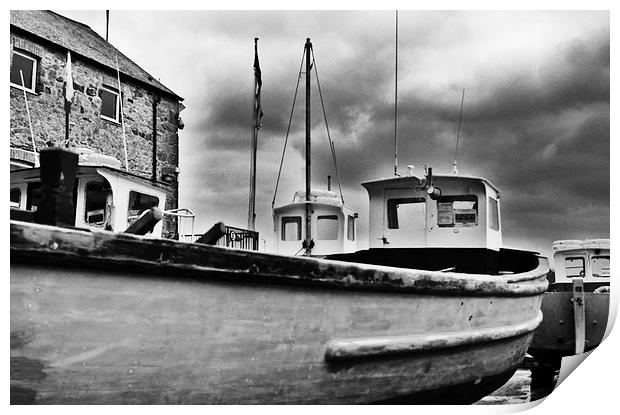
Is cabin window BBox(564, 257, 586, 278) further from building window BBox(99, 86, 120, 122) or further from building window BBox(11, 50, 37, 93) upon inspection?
building window BBox(11, 50, 37, 93)

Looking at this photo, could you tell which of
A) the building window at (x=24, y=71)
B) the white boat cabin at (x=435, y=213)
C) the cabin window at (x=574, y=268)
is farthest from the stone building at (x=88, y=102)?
the cabin window at (x=574, y=268)

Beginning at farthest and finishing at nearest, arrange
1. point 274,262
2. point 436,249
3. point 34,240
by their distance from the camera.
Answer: point 436,249 → point 274,262 → point 34,240

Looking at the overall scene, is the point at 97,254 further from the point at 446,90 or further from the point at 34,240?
the point at 446,90

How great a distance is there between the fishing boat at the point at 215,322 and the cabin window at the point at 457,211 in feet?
2.48

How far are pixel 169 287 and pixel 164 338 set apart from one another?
0.44 feet

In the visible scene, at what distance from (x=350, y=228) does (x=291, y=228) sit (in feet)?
1.46

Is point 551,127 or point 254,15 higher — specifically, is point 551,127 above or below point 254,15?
below

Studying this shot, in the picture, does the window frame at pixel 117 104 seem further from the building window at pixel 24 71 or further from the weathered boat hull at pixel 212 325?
the weathered boat hull at pixel 212 325

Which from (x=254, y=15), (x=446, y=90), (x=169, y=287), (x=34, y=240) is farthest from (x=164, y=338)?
(x=446, y=90)

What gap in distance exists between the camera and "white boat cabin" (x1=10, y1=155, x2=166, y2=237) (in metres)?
2.75

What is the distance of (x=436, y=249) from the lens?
133 inches

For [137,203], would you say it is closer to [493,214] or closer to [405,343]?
[405,343]

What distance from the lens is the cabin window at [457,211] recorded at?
11.1ft

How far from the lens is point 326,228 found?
16.3 feet
